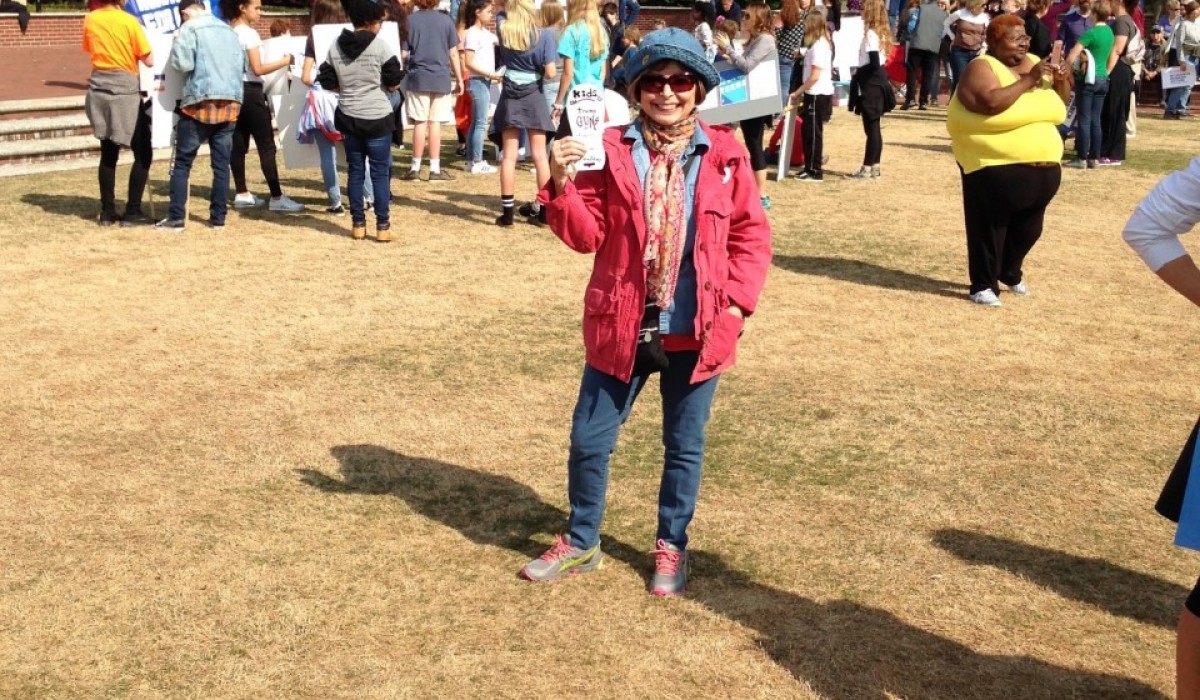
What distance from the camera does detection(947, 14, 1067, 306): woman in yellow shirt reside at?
805 cm

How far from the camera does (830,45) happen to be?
1328 cm

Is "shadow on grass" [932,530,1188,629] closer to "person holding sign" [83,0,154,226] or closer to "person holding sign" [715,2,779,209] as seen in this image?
"person holding sign" [715,2,779,209]

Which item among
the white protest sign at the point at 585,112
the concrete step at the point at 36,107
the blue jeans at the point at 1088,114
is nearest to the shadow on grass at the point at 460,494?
the white protest sign at the point at 585,112

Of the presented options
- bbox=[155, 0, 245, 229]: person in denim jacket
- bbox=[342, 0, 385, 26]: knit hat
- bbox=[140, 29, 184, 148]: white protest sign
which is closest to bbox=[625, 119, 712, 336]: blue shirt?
bbox=[342, 0, 385, 26]: knit hat

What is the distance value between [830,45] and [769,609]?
971cm

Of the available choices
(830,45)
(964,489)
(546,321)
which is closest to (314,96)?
(546,321)

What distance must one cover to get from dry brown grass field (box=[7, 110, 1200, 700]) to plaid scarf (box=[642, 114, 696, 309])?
1125 millimetres

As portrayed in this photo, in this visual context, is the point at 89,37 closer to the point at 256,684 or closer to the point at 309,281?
the point at 309,281

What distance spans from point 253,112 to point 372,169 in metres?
1.58

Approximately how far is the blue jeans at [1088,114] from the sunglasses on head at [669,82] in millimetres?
12398

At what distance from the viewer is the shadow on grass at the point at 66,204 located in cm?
1134

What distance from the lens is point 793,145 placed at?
1456 cm

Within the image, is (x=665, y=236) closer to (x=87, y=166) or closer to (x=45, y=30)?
(x=87, y=166)

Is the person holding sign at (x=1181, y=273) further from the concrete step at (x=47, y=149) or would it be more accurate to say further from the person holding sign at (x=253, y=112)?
the concrete step at (x=47, y=149)
